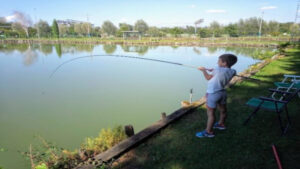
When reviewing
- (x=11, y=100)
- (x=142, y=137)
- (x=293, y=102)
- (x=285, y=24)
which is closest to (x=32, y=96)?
(x=11, y=100)

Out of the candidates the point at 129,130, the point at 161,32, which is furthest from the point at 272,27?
the point at 129,130

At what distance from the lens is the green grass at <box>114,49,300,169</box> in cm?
221

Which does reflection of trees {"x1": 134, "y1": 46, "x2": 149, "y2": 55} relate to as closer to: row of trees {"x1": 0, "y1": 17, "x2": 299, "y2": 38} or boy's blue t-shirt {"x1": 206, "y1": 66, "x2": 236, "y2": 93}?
boy's blue t-shirt {"x1": 206, "y1": 66, "x2": 236, "y2": 93}

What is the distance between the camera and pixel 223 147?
2.50 meters

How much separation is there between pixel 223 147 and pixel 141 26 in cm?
6219

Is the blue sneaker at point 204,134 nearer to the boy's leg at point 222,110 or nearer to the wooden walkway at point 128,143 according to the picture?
the boy's leg at point 222,110

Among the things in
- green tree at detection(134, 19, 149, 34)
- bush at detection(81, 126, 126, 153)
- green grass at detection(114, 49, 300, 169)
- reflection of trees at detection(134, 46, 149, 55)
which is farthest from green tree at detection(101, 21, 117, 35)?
green grass at detection(114, 49, 300, 169)

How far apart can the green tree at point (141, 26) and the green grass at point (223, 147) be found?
6009 cm

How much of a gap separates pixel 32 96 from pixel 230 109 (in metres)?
6.78

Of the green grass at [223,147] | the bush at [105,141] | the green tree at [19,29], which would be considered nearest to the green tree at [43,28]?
the green tree at [19,29]

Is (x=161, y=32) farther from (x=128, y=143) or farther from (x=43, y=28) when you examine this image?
(x=128, y=143)

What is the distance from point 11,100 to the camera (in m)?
6.48

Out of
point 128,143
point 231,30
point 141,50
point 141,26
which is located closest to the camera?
point 128,143

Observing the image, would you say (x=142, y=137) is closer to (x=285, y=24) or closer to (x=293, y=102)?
(x=293, y=102)
